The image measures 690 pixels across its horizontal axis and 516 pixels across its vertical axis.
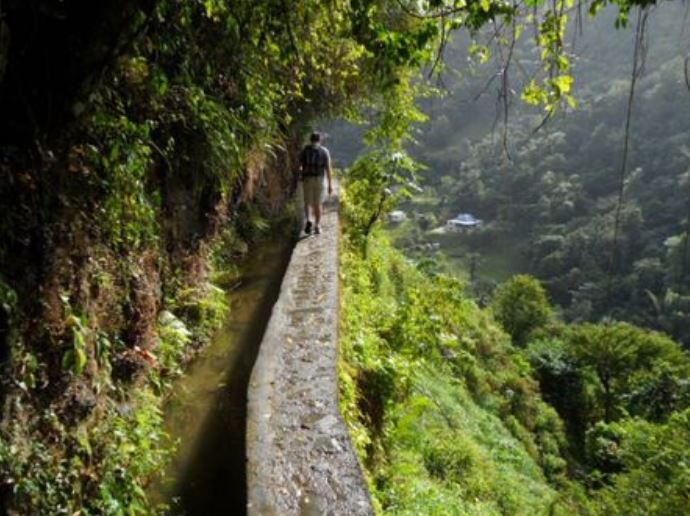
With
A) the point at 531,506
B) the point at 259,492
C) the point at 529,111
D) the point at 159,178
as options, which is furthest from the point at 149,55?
the point at 529,111

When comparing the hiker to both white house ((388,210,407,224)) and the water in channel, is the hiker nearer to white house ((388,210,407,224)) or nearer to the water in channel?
the water in channel

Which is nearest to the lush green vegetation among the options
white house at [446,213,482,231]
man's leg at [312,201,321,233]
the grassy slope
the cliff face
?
the grassy slope

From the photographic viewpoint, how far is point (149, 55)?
5.03 metres

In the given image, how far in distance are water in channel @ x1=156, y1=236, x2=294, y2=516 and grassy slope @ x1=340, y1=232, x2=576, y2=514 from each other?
3.18ft

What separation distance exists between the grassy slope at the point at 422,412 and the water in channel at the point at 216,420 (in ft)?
3.18

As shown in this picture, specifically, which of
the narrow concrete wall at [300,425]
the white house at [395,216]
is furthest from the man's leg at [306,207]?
the white house at [395,216]

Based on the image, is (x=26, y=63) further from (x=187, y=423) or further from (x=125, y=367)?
(x=187, y=423)

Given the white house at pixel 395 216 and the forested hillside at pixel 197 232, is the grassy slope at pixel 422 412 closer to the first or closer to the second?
the forested hillside at pixel 197 232

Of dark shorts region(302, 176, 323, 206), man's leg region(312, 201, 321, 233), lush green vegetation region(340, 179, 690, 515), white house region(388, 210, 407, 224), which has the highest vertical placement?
white house region(388, 210, 407, 224)

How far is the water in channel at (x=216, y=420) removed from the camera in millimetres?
4242

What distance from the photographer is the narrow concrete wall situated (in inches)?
156

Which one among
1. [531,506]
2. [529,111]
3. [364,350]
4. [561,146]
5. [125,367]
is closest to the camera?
[125,367]

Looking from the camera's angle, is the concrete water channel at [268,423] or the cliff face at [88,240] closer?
the cliff face at [88,240]

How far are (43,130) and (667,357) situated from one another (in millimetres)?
28517
